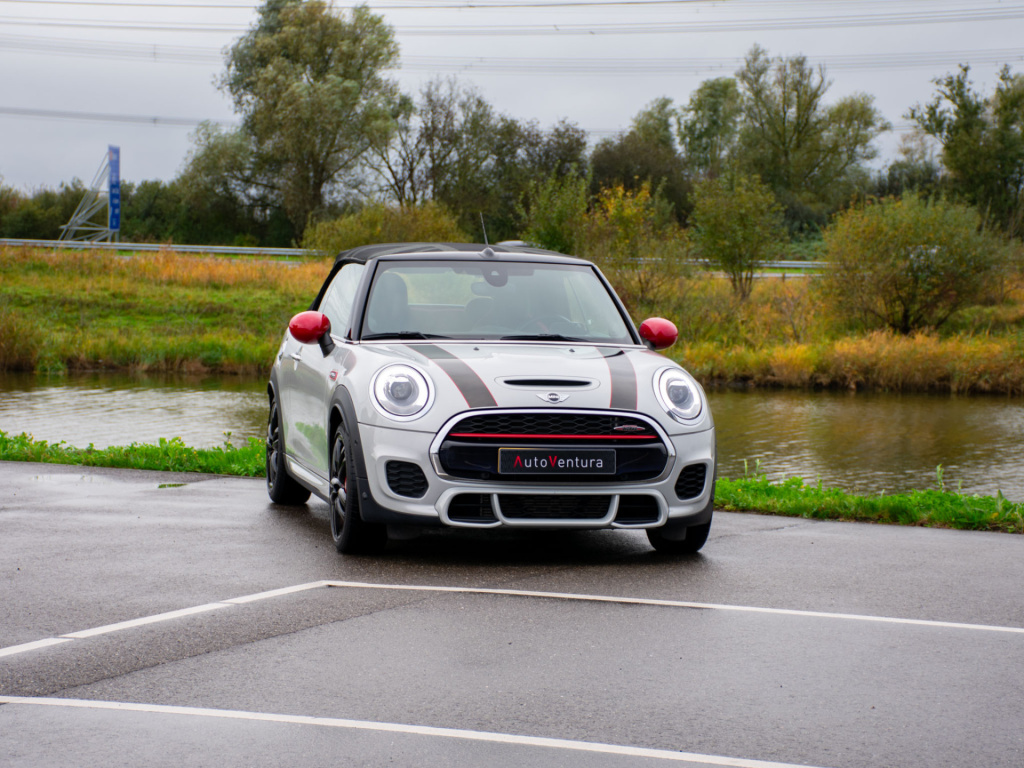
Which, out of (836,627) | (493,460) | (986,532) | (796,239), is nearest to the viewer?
(836,627)

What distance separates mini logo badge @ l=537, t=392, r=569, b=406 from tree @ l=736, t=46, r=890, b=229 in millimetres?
56687

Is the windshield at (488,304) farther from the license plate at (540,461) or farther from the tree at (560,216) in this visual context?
the tree at (560,216)

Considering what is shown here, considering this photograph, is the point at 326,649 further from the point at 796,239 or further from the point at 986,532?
the point at 796,239

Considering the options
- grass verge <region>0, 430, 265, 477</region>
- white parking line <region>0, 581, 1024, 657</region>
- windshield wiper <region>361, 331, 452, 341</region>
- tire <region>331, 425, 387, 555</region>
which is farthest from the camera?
grass verge <region>0, 430, 265, 477</region>

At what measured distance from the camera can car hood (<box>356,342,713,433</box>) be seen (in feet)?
21.0

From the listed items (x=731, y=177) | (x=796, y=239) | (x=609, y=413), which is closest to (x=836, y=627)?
(x=609, y=413)

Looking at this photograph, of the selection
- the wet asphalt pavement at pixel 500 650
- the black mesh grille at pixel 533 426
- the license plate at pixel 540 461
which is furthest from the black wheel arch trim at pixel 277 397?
the license plate at pixel 540 461

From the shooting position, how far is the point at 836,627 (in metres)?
5.38

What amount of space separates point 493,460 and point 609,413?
0.65m

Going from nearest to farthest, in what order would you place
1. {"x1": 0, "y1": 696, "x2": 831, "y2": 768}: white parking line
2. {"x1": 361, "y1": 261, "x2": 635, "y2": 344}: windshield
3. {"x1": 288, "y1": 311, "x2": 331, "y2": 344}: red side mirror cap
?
1. {"x1": 0, "y1": 696, "x2": 831, "y2": 768}: white parking line
2. {"x1": 361, "y1": 261, "x2": 635, "y2": 344}: windshield
3. {"x1": 288, "y1": 311, "x2": 331, "y2": 344}: red side mirror cap

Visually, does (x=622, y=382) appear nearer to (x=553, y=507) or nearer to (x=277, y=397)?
(x=553, y=507)

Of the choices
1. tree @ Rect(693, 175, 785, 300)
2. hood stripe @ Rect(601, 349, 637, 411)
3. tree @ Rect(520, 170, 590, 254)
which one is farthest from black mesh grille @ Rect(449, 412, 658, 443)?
tree @ Rect(693, 175, 785, 300)

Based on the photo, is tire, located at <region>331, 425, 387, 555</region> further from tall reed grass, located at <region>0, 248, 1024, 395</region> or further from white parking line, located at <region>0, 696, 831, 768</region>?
tall reed grass, located at <region>0, 248, 1024, 395</region>

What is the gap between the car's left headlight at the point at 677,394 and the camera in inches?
263
